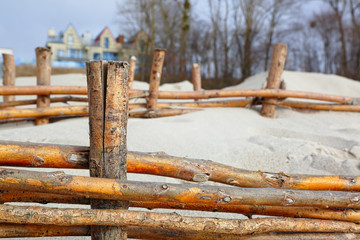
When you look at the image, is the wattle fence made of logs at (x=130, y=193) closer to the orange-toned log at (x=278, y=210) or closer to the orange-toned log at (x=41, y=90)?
the orange-toned log at (x=278, y=210)

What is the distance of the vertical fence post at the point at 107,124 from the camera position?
129 centimetres

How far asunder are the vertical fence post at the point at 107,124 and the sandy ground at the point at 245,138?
2.10 feet

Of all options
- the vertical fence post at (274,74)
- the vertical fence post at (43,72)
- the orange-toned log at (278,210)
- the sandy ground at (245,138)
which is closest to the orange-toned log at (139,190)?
the orange-toned log at (278,210)

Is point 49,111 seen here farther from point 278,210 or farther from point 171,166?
point 278,210

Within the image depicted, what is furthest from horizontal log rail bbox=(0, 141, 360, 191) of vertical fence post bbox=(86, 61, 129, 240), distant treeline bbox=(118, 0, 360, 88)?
distant treeline bbox=(118, 0, 360, 88)

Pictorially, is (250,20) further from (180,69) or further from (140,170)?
(140,170)

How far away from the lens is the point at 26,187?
1.30m

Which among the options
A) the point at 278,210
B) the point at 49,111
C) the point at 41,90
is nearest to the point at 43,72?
the point at 41,90

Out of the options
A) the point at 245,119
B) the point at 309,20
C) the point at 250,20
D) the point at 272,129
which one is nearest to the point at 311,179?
the point at 272,129

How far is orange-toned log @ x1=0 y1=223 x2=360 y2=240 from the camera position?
1.40m

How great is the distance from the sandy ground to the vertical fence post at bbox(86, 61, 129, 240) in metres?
0.64

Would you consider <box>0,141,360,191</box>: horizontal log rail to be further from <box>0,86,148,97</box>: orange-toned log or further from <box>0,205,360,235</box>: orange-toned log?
<box>0,86,148,97</box>: orange-toned log

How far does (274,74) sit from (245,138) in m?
1.41

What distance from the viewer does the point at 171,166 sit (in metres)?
1.49
